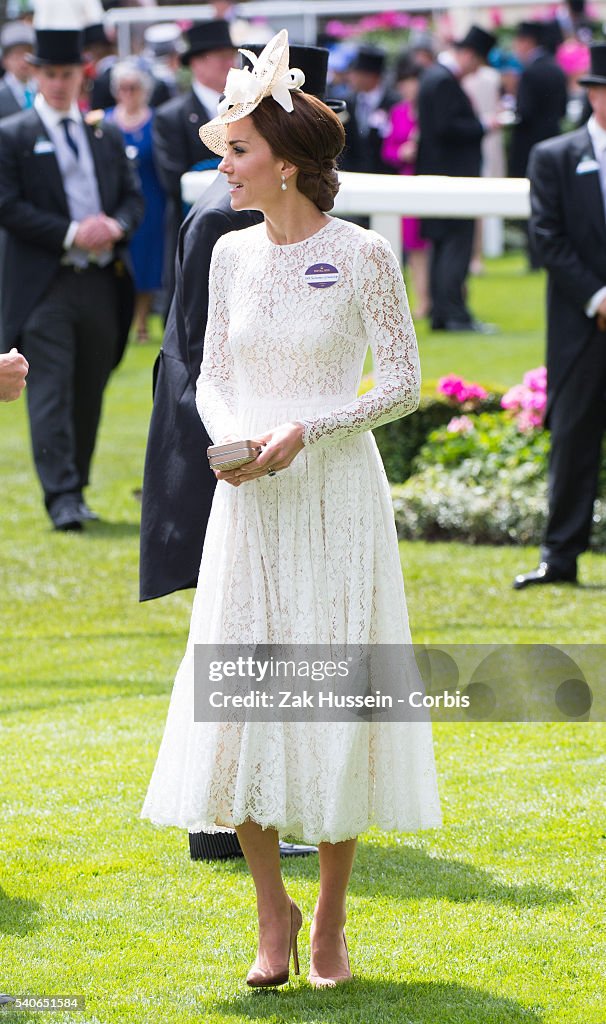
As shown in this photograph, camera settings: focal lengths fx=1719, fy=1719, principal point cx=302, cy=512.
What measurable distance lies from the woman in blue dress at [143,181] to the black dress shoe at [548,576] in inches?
329

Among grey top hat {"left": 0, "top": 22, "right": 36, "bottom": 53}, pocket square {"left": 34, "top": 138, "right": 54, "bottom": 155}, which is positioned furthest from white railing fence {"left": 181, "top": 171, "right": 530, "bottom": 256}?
grey top hat {"left": 0, "top": 22, "right": 36, "bottom": 53}

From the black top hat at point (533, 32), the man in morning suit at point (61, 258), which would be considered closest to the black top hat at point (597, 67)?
the man in morning suit at point (61, 258)

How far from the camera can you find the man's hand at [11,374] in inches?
160

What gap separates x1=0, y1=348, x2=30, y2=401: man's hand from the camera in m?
4.06

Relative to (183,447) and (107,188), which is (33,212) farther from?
(183,447)

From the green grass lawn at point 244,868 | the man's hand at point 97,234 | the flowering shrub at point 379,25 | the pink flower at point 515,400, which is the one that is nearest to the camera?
the green grass lawn at point 244,868

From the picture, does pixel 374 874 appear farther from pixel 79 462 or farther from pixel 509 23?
pixel 509 23

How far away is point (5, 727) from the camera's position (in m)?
5.72

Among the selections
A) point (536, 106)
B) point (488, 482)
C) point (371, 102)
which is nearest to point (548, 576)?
point (488, 482)

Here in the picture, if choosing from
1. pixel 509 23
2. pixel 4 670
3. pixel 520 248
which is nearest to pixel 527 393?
pixel 4 670

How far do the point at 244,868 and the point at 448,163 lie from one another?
11.9 meters

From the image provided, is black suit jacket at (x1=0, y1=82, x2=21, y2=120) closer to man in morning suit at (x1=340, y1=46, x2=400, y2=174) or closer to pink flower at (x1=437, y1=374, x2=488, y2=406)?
pink flower at (x1=437, y1=374, x2=488, y2=406)

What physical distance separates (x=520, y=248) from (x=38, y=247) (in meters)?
16.1

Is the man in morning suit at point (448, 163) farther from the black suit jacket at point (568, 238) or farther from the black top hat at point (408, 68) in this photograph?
the black suit jacket at point (568, 238)
